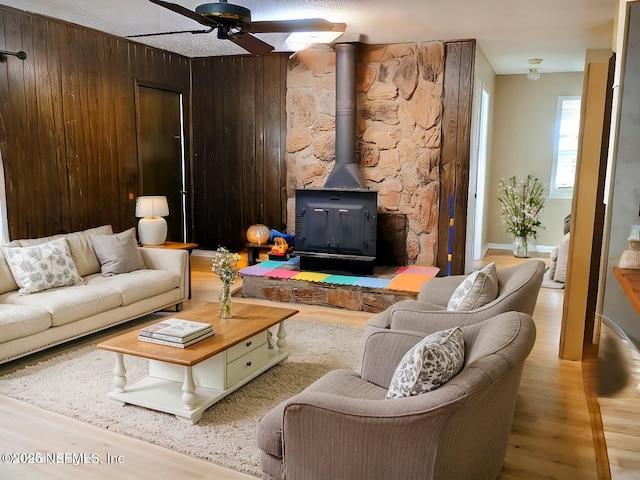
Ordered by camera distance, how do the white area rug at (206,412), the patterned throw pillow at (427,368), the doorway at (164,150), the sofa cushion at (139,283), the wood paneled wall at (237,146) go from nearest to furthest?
the patterned throw pillow at (427,368)
the white area rug at (206,412)
the sofa cushion at (139,283)
the doorway at (164,150)
the wood paneled wall at (237,146)

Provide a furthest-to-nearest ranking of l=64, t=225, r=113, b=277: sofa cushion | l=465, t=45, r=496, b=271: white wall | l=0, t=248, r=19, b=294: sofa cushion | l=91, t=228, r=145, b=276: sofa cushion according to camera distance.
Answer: l=465, t=45, r=496, b=271: white wall, l=91, t=228, r=145, b=276: sofa cushion, l=64, t=225, r=113, b=277: sofa cushion, l=0, t=248, r=19, b=294: sofa cushion

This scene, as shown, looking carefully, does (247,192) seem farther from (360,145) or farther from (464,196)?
(464,196)

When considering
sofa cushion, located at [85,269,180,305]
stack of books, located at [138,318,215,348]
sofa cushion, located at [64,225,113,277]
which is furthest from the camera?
sofa cushion, located at [64,225,113,277]

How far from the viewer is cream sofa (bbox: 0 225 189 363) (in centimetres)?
355

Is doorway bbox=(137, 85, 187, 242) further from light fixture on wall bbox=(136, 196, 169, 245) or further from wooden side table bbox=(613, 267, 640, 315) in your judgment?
wooden side table bbox=(613, 267, 640, 315)

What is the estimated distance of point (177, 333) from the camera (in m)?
2.98

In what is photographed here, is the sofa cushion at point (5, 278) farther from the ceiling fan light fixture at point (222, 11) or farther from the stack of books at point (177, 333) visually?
the ceiling fan light fixture at point (222, 11)

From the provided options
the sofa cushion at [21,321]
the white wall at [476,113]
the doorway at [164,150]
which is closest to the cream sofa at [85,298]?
the sofa cushion at [21,321]

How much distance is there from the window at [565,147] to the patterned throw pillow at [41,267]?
660 centimetres

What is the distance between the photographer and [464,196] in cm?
575

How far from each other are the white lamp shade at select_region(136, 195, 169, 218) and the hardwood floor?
2.74 m

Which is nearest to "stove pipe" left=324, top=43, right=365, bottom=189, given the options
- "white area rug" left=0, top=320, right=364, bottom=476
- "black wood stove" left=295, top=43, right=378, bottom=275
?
"black wood stove" left=295, top=43, right=378, bottom=275

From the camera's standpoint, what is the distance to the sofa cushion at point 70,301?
12.3 feet

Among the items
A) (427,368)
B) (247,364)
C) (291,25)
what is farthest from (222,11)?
(427,368)
